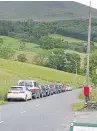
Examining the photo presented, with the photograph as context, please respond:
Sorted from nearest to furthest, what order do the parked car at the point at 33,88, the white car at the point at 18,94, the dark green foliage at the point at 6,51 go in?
the white car at the point at 18,94 → the parked car at the point at 33,88 → the dark green foliage at the point at 6,51

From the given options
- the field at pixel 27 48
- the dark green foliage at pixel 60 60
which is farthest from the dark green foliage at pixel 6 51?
the dark green foliage at pixel 60 60

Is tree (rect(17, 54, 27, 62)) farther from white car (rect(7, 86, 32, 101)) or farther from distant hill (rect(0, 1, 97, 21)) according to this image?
distant hill (rect(0, 1, 97, 21))

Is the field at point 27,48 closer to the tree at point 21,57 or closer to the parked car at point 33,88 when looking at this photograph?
the tree at point 21,57

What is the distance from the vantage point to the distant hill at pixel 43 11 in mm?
9344

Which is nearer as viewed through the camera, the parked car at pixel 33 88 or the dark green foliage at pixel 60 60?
the parked car at pixel 33 88

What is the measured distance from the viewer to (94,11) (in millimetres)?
9633

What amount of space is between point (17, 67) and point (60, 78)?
10974mm

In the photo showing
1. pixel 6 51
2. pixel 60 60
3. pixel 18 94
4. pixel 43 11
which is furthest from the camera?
pixel 60 60

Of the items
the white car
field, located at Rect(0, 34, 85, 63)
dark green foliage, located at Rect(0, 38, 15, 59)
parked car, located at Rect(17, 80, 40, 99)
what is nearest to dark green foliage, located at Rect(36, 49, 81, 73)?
field, located at Rect(0, 34, 85, 63)

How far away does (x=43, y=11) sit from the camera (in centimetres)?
1046

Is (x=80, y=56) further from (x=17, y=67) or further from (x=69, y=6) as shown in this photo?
(x=69, y=6)

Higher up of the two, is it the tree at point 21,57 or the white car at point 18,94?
the tree at point 21,57

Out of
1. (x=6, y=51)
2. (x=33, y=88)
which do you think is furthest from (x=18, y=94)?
(x=6, y=51)

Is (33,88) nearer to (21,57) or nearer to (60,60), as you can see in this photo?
(21,57)
